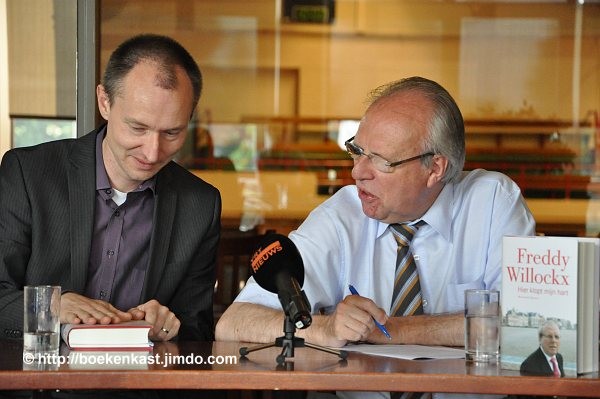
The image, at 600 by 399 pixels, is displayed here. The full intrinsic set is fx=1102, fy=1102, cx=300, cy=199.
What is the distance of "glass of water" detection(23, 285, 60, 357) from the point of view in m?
2.04

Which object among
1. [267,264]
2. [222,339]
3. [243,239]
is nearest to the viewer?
[267,264]

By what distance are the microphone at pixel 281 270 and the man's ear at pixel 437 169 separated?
0.69 meters

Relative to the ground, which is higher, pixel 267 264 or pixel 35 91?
pixel 35 91

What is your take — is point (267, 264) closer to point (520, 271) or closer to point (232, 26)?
point (520, 271)

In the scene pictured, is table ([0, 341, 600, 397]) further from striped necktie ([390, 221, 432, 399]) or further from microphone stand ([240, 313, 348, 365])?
striped necktie ([390, 221, 432, 399])

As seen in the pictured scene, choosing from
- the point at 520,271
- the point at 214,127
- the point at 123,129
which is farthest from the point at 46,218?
the point at 214,127

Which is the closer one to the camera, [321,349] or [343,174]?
[321,349]

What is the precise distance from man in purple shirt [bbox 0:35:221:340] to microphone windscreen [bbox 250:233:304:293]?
0.57m

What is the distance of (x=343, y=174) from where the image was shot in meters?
7.36

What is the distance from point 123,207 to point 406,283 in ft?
2.33

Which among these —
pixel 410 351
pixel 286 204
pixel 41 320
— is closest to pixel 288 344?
pixel 410 351

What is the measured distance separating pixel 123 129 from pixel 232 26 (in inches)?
207

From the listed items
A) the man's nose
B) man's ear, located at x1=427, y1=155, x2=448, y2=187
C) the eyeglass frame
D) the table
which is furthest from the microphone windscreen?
man's ear, located at x1=427, y1=155, x2=448, y2=187

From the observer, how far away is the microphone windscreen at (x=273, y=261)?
2.00m
